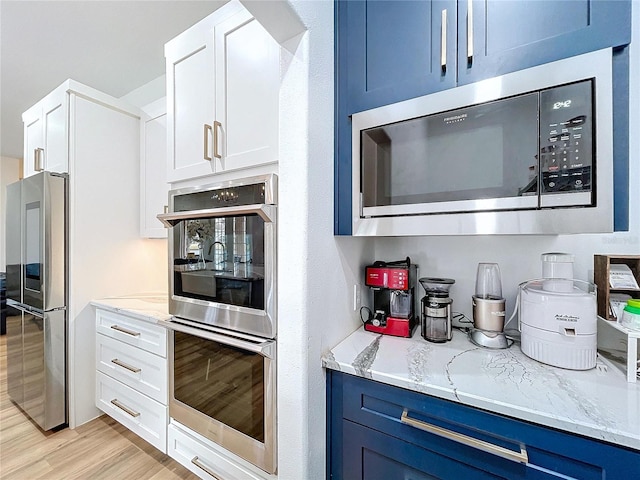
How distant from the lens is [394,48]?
3.26 feet

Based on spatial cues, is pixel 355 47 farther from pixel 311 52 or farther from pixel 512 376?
pixel 512 376

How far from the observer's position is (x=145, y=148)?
2.18 metres

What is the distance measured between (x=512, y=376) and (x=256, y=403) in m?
0.91

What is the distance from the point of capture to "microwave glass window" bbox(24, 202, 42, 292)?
188cm

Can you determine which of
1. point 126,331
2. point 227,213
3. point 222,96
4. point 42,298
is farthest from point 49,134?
point 227,213

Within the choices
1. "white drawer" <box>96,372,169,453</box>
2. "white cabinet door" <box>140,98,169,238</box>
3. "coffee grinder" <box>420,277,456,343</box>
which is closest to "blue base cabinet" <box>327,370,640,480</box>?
"coffee grinder" <box>420,277,456,343</box>

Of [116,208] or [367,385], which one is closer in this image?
[367,385]

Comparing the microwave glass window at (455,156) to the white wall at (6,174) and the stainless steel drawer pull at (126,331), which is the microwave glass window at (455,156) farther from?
the white wall at (6,174)

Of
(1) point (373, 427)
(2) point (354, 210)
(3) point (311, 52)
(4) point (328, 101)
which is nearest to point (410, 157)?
(2) point (354, 210)

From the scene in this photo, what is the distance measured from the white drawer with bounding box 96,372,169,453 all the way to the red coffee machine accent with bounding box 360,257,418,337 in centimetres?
125

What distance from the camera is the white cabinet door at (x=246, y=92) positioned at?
1.14 metres

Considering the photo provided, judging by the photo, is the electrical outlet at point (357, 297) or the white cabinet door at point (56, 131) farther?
the white cabinet door at point (56, 131)

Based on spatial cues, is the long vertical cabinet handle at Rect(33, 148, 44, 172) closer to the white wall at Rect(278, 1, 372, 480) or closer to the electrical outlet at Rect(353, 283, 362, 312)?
the white wall at Rect(278, 1, 372, 480)

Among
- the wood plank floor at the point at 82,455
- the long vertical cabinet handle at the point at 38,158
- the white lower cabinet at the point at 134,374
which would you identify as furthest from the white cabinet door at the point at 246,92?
the long vertical cabinet handle at the point at 38,158
